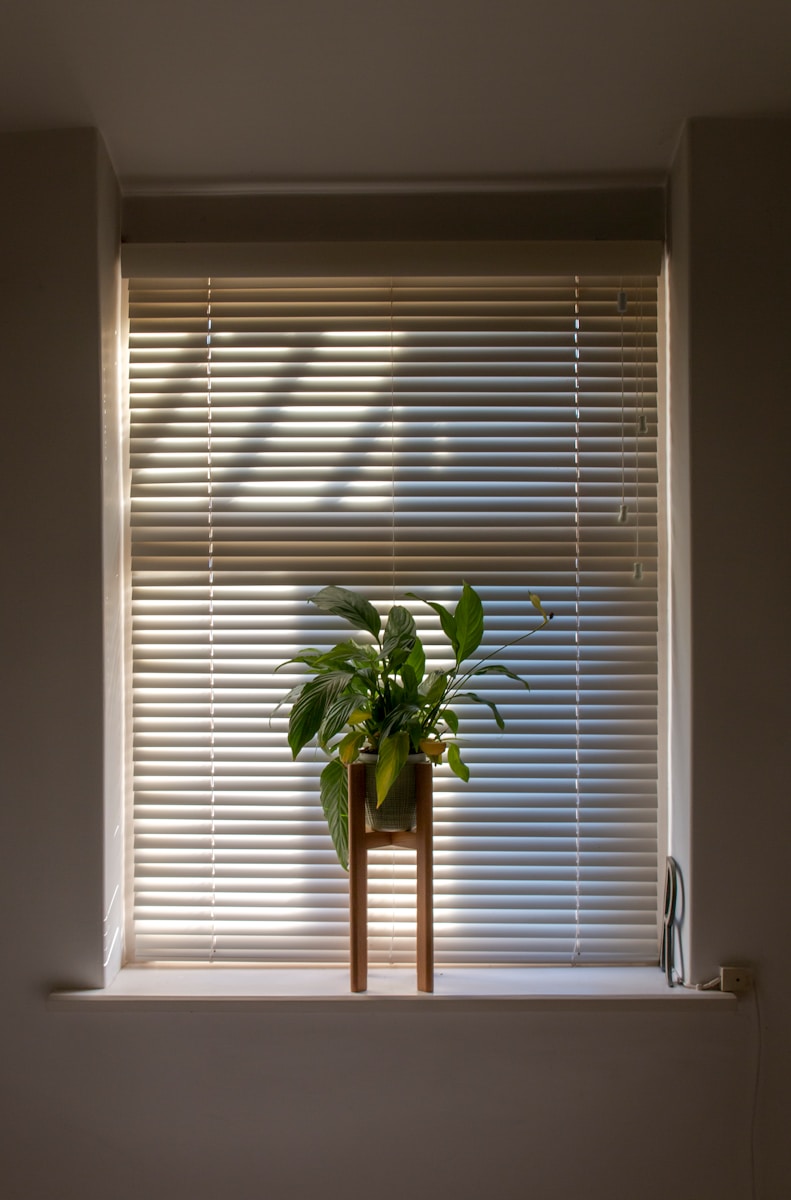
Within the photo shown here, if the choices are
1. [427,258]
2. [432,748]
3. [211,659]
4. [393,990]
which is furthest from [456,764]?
[427,258]

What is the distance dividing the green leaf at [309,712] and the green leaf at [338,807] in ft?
0.49

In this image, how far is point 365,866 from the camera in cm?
195

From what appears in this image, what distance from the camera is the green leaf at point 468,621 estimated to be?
1.96 metres

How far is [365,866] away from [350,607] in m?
0.57

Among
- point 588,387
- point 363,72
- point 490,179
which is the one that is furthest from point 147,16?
point 588,387

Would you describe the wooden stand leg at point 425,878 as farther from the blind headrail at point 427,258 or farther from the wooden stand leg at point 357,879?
the blind headrail at point 427,258

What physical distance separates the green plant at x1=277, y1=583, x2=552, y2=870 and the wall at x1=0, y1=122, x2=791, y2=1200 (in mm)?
456

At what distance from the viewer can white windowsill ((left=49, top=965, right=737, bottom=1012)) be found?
6.28ft

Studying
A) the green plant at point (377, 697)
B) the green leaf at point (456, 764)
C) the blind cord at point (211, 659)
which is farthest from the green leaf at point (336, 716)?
the blind cord at point (211, 659)
